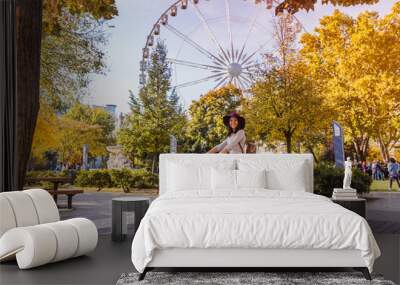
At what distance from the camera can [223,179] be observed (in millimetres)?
5750

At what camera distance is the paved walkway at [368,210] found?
6.84 meters

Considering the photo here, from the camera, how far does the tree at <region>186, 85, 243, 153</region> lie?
7.16 m

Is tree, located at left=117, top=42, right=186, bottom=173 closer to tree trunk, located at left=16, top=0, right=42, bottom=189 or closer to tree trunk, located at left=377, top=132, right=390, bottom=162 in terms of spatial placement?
tree trunk, located at left=16, top=0, right=42, bottom=189

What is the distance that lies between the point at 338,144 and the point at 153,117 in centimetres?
244

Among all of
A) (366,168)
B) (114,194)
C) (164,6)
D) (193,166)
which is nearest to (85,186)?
(114,194)

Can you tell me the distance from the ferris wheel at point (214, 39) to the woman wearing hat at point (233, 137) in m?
Result: 0.43

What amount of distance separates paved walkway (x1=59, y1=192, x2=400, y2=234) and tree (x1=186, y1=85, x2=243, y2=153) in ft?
4.33

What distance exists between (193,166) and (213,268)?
1.69m

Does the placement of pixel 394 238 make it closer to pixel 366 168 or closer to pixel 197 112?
pixel 366 168

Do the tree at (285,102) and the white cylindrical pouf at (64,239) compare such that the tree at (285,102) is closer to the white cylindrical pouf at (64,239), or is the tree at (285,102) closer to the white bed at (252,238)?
the white bed at (252,238)

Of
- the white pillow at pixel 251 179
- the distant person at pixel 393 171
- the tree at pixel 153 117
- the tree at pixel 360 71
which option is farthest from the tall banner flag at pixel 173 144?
the distant person at pixel 393 171

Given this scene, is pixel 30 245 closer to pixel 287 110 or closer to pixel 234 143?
pixel 234 143

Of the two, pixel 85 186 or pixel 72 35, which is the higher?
pixel 72 35

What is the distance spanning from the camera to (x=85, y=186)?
725 cm
